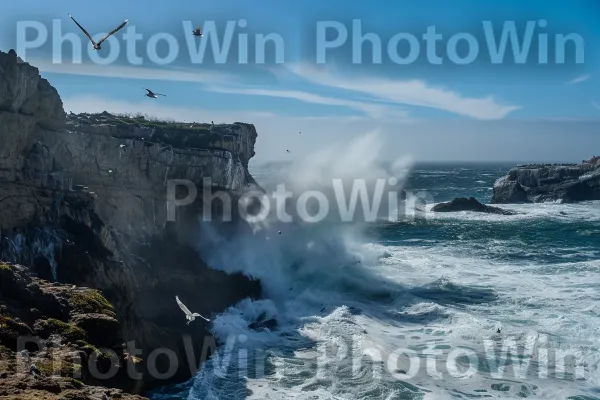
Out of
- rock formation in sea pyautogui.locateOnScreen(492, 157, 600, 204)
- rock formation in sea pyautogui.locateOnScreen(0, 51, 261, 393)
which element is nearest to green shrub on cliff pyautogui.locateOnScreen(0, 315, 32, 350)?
rock formation in sea pyautogui.locateOnScreen(0, 51, 261, 393)

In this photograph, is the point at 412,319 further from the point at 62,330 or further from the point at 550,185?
the point at 550,185

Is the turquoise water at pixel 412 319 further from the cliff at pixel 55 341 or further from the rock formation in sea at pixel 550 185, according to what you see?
the rock formation in sea at pixel 550 185

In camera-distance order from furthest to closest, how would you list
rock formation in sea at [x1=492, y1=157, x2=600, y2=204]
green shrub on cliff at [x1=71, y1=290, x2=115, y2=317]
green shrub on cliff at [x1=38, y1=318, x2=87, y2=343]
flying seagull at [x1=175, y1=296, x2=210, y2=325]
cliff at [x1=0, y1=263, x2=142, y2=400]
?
rock formation in sea at [x1=492, y1=157, x2=600, y2=204] < flying seagull at [x1=175, y1=296, x2=210, y2=325] < green shrub on cliff at [x1=71, y1=290, x2=115, y2=317] < green shrub on cliff at [x1=38, y1=318, x2=87, y2=343] < cliff at [x1=0, y1=263, x2=142, y2=400]

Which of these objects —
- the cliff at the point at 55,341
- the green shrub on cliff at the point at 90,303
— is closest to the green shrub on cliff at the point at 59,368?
the cliff at the point at 55,341

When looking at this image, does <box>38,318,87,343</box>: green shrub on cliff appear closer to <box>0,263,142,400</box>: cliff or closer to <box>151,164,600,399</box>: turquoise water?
<box>0,263,142,400</box>: cliff

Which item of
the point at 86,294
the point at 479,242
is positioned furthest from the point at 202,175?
the point at 479,242

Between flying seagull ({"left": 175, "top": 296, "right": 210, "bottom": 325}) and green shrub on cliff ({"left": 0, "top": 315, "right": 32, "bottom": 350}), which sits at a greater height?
green shrub on cliff ({"left": 0, "top": 315, "right": 32, "bottom": 350})
